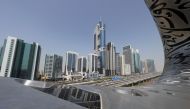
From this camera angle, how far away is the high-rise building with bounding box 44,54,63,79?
58.6 m

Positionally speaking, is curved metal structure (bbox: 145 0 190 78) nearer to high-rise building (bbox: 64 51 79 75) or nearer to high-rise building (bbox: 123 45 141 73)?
high-rise building (bbox: 64 51 79 75)

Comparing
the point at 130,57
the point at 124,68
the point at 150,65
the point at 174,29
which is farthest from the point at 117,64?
the point at 174,29

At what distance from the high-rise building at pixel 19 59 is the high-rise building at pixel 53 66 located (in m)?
12.7

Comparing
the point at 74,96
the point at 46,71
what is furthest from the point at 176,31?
the point at 46,71

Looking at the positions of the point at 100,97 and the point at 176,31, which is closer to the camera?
the point at 100,97

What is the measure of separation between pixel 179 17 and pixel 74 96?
178 inches

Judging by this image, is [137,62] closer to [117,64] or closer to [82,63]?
[117,64]

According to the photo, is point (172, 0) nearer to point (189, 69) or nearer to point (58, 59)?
point (189, 69)

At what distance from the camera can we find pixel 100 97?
1.64 m

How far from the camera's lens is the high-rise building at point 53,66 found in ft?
192

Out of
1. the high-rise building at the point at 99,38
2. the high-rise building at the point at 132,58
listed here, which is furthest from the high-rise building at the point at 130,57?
the high-rise building at the point at 99,38

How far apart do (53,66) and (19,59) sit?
1934 centimetres

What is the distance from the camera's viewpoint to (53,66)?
60.2 metres

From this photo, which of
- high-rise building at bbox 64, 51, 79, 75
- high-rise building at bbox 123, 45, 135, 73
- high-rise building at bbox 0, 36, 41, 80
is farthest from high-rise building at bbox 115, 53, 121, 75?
high-rise building at bbox 0, 36, 41, 80
